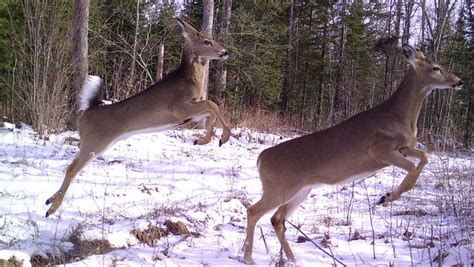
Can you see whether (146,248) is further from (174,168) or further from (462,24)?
(462,24)

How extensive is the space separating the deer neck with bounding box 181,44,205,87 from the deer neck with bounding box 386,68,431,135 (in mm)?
2485

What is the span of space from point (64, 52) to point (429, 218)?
29.6 feet

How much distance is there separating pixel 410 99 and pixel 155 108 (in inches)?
124

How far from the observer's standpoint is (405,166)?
4930mm

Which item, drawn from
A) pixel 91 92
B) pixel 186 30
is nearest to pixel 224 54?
pixel 186 30

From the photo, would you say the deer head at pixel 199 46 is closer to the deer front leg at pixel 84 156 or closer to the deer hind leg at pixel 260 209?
the deer front leg at pixel 84 156

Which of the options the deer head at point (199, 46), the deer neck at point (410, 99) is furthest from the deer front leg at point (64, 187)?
the deer neck at point (410, 99)

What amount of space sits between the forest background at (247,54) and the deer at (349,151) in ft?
8.33

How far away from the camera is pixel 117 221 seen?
20.1 ft

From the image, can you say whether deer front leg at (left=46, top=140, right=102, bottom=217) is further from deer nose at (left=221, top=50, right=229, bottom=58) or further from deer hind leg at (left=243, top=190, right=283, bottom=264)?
deer hind leg at (left=243, top=190, right=283, bottom=264)

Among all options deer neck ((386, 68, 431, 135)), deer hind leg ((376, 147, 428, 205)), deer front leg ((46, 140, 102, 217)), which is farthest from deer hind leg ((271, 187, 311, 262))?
deer front leg ((46, 140, 102, 217))

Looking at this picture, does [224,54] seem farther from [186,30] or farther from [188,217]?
[188,217]

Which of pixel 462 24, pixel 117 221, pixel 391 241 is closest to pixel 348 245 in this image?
pixel 391 241

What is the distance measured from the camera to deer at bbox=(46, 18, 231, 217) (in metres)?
6.35
